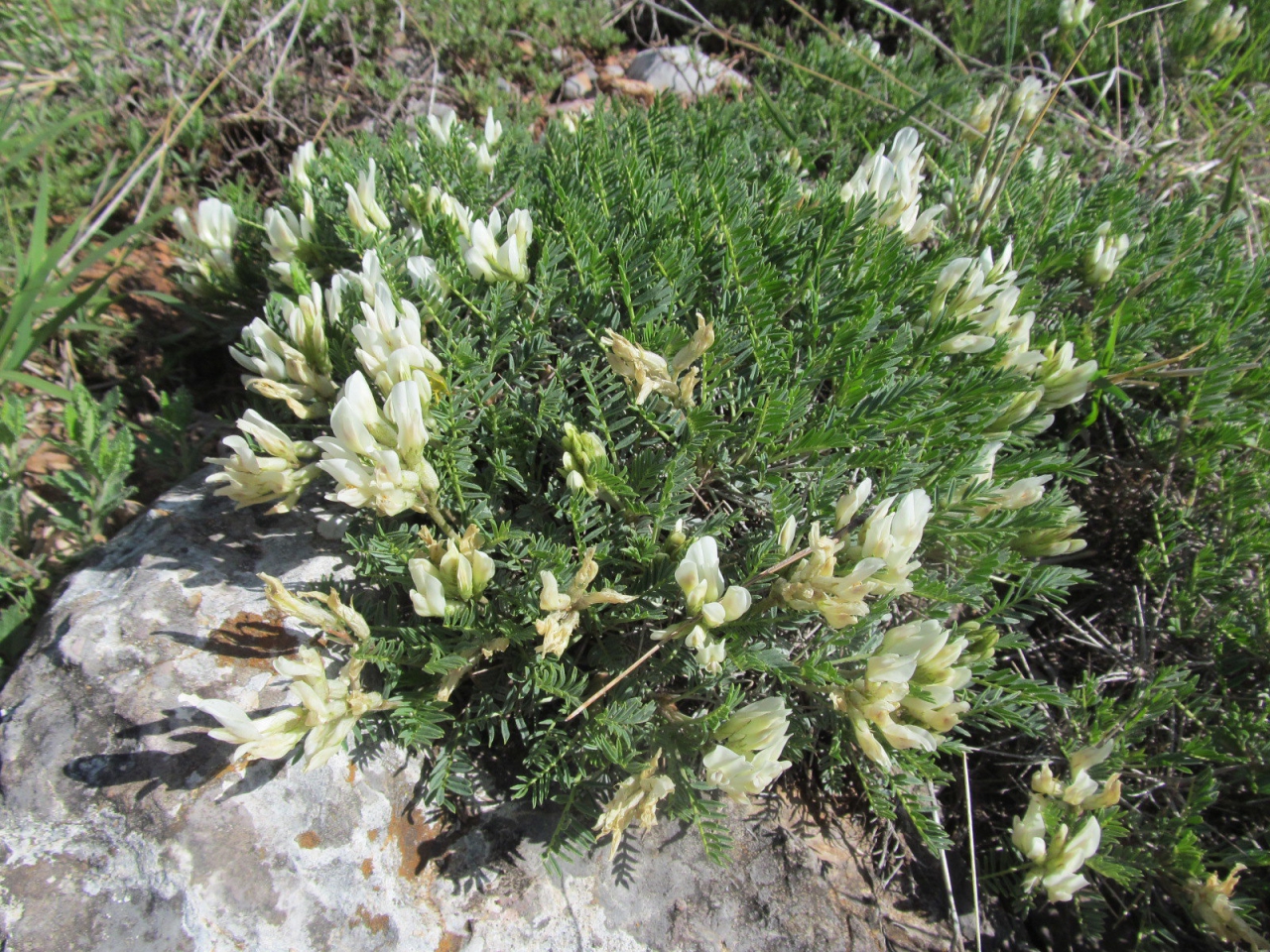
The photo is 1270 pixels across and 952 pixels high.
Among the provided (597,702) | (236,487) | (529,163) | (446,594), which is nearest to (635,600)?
(597,702)

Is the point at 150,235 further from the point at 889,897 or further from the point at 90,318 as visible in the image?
the point at 889,897

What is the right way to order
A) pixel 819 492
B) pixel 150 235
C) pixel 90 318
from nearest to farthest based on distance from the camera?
1. pixel 819 492
2. pixel 90 318
3. pixel 150 235

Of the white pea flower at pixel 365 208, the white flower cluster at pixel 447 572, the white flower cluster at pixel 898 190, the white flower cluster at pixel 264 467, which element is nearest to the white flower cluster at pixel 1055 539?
the white flower cluster at pixel 898 190

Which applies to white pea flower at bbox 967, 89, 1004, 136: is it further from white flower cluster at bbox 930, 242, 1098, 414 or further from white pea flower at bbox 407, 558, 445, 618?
white pea flower at bbox 407, 558, 445, 618

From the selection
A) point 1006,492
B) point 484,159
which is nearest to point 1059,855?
point 1006,492

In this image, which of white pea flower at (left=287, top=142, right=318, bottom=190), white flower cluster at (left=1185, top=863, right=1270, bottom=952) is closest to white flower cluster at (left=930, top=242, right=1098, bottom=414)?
white flower cluster at (left=1185, top=863, right=1270, bottom=952)

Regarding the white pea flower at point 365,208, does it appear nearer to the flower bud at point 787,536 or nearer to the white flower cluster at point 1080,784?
the flower bud at point 787,536
